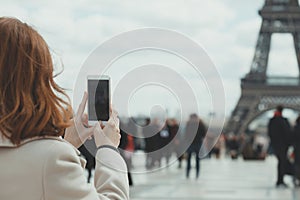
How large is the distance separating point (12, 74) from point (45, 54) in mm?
103

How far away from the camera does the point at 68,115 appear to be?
1771 millimetres

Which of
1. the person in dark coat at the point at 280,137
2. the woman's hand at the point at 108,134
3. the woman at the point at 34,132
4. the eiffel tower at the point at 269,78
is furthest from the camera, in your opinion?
the eiffel tower at the point at 269,78

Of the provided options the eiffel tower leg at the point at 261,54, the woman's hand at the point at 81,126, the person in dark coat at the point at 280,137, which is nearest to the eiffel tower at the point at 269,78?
the eiffel tower leg at the point at 261,54

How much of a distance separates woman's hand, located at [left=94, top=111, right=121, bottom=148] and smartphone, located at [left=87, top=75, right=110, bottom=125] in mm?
37

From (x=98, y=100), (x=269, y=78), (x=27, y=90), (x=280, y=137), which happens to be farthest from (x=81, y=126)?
(x=269, y=78)

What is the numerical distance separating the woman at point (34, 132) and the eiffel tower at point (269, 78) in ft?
133

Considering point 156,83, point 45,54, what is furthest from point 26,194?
point 156,83

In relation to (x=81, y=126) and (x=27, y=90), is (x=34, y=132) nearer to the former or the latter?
(x=27, y=90)

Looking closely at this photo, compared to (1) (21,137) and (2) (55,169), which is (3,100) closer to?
(1) (21,137)

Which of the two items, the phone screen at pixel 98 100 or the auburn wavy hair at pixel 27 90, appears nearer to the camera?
the auburn wavy hair at pixel 27 90

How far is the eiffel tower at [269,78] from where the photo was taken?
42.3 m

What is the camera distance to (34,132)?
5.57 ft

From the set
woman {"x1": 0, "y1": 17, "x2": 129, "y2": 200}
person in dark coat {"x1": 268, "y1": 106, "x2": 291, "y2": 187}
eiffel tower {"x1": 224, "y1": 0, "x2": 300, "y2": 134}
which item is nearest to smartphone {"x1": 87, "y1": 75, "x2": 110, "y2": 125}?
woman {"x1": 0, "y1": 17, "x2": 129, "y2": 200}

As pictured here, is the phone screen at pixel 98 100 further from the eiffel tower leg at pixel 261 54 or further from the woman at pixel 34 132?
the eiffel tower leg at pixel 261 54
